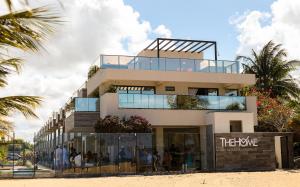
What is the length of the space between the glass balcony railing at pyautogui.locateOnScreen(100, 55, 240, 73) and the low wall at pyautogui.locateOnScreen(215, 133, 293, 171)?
5358mm

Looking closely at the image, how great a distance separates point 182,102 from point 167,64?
2589 mm

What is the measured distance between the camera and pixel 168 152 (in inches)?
1147

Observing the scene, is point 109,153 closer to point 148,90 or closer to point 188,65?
point 148,90

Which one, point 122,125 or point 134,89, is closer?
point 122,125

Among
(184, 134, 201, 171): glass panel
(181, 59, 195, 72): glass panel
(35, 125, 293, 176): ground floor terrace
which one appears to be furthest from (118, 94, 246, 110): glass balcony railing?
(181, 59, 195, 72): glass panel

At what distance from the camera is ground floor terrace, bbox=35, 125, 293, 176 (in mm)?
25359

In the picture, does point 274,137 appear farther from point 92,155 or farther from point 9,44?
point 9,44

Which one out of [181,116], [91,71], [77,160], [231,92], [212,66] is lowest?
[77,160]

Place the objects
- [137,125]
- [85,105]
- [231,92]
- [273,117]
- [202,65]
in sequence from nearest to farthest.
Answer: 1. [137,125]
2. [85,105]
3. [202,65]
4. [231,92]
5. [273,117]

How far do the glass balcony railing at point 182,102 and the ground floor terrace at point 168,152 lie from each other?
5.11 ft

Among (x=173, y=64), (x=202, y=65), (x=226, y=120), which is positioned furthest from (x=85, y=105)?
(x=226, y=120)

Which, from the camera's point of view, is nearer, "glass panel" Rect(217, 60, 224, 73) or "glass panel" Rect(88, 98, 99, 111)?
"glass panel" Rect(88, 98, 99, 111)

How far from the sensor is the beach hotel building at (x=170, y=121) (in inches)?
1021

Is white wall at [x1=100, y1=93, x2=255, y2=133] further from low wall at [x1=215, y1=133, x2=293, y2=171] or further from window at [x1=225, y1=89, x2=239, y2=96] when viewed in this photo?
window at [x1=225, y1=89, x2=239, y2=96]
